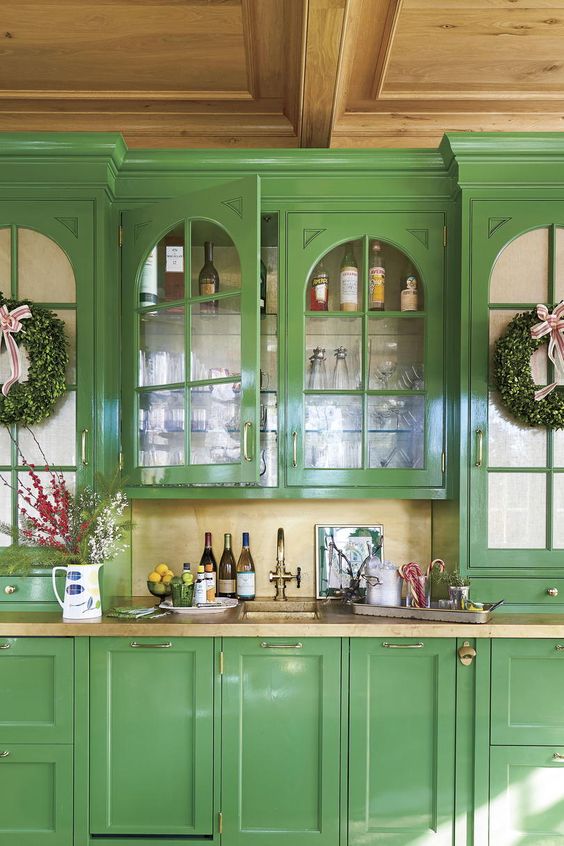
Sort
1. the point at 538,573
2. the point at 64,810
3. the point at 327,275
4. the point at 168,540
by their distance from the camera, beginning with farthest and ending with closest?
1. the point at 168,540
2. the point at 327,275
3. the point at 538,573
4. the point at 64,810

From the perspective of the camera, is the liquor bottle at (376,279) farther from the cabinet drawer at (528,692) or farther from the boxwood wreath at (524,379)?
the cabinet drawer at (528,692)

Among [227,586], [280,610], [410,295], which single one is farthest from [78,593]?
[410,295]

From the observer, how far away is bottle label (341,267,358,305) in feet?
8.91

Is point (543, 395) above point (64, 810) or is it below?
above

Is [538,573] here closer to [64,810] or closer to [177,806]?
[177,806]

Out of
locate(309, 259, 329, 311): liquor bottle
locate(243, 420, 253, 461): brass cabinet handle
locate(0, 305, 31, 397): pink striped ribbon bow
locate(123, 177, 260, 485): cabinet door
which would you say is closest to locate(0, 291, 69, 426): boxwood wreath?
locate(0, 305, 31, 397): pink striped ribbon bow

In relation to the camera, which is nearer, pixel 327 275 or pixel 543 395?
pixel 543 395

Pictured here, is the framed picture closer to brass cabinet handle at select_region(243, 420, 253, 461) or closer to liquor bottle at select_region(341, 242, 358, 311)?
brass cabinet handle at select_region(243, 420, 253, 461)

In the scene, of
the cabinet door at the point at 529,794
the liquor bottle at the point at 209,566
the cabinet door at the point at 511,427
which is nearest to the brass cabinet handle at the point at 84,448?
the liquor bottle at the point at 209,566

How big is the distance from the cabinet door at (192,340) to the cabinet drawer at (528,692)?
104 centimetres

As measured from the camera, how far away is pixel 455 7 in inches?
96.4

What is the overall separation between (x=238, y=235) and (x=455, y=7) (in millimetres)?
1060

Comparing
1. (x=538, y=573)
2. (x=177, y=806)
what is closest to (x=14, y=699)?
(x=177, y=806)

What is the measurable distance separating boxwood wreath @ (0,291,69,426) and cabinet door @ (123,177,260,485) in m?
0.27
